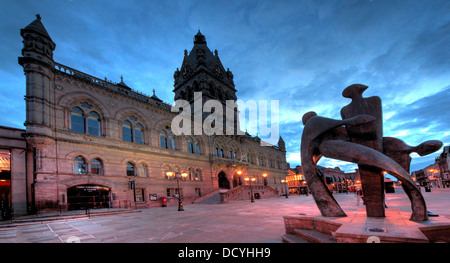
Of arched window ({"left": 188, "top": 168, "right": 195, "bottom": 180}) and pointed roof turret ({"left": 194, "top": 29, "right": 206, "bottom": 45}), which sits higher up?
pointed roof turret ({"left": 194, "top": 29, "right": 206, "bottom": 45})

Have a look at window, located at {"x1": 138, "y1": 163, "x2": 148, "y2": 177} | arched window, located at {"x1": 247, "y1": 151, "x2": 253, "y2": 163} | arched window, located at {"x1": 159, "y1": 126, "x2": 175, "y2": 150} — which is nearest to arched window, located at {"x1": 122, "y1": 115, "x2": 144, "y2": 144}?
arched window, located at {"x1": 159, "y1": 126, "x2": 175, "y2": 150}

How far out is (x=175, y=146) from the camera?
30000 millimetres

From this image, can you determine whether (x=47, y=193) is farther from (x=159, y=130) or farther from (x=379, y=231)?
(x=379, y=231)

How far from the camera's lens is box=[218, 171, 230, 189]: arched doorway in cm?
3786

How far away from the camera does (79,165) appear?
20094 mm

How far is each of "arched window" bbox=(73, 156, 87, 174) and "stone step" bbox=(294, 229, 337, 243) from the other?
2106cm

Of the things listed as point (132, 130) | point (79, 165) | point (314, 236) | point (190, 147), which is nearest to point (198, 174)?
point (190, 147)

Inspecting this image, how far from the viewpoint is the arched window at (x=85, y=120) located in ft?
69.3

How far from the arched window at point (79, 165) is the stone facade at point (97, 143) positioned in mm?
79

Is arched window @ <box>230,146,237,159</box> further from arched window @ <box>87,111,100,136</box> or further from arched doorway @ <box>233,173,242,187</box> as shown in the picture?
arched window @ <box>87,111,100,136</box>

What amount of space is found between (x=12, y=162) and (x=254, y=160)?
39.2m

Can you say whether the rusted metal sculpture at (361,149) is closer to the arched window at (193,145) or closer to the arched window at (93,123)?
the arched window at (93,123)

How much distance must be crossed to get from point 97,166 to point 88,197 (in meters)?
3.01

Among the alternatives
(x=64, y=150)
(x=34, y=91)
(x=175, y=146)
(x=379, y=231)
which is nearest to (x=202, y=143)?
(x=175, y=146)
